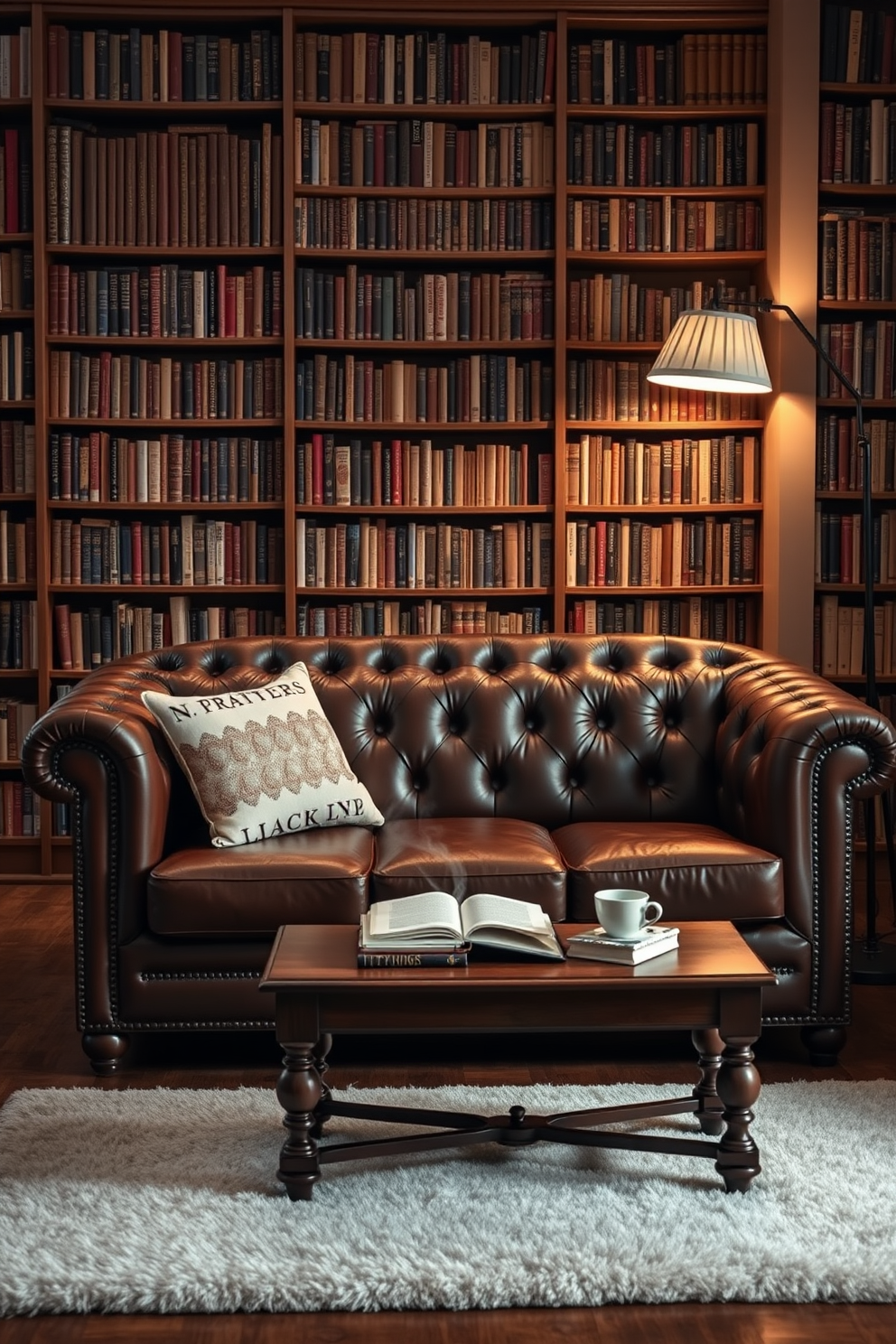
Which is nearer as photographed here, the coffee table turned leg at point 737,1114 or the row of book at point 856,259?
the coffee table turned leg at point 737,1114

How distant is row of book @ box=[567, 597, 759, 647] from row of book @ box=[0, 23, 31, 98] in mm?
2536

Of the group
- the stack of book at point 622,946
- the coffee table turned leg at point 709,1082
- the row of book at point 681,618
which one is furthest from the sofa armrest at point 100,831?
the row of book at point 681,618

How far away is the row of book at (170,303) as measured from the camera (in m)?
4.98

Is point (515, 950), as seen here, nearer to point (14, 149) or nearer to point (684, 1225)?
point (684, 1225)

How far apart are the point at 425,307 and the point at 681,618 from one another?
1.39m

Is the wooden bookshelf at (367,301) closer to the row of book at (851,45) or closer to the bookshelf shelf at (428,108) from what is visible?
Answer: the bookshelf shelf at (428,108)

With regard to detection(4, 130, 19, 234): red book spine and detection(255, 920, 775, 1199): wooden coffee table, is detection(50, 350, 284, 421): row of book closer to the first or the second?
detection(4, 130, 19, 234): red book spine

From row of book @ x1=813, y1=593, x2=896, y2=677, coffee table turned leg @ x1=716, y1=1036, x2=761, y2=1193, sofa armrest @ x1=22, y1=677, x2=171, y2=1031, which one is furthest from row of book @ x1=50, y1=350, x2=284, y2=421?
coffee table turned leg @ x1=716, y1=1036, x2=761, y2=1193

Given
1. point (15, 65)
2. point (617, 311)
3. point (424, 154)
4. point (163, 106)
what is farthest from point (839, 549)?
point (15, 65)

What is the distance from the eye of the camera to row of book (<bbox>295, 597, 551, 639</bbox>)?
16.8 feet

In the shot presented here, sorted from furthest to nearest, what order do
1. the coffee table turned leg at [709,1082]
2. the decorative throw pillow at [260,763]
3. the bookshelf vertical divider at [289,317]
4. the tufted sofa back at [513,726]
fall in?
1. the bookshelf vertical divider at [289,317]
2. the tufted sofa back at [513,726]
3. the decorative throw pillow at [260,763]
4. the coffee table turned leg at [709,1082]

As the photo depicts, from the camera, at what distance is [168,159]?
4.94m

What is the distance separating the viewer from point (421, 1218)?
233 cm

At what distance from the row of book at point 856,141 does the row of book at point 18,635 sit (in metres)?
3.06
